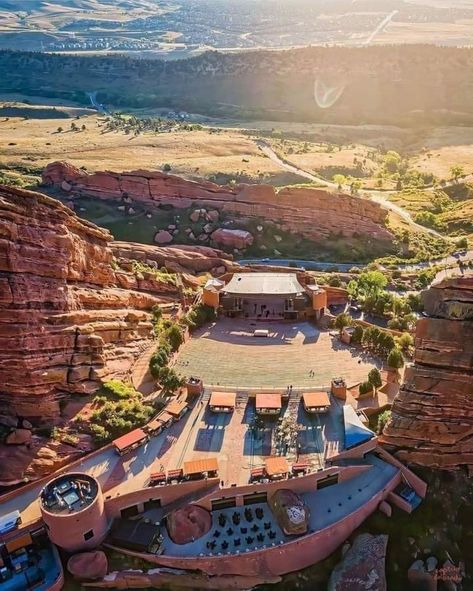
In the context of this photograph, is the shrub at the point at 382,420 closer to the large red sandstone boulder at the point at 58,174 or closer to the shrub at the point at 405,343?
the shrub at the point at 405,343

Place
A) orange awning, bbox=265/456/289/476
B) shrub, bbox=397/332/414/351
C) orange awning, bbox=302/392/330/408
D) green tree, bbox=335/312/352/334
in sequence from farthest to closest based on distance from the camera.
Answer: green tree, bbox=335/312/352/334
shrub, bbox=397/332/414/351
orange awning, bbox=302/392/330/408
orange awning, bbox=265/456/289/476

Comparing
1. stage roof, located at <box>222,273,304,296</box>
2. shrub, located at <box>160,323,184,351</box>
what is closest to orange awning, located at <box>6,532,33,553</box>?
shrub, located at <box>160,323,184,351</box>

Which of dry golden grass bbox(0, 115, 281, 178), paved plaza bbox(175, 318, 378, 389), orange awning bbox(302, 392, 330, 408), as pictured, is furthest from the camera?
dry golden grass bbox(0, 115, 281, 178)

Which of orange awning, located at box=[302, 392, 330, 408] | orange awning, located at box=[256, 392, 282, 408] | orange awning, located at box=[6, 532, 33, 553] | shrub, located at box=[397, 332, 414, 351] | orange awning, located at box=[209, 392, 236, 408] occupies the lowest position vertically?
orange awning, located at box=[6, 532, 33, 553]

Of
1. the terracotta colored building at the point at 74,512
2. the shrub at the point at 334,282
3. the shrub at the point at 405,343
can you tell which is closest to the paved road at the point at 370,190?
the shrub at the point at 334,282

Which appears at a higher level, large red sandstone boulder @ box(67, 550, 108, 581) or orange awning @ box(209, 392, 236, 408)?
orange awning @ box(209, 392, 236, 408)

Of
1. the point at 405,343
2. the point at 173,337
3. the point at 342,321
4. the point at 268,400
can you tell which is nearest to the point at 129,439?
the point at 268,400

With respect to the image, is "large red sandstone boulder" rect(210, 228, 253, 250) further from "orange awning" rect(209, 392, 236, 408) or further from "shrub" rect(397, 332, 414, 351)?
"orange awning" rect(209, 392, 236, 408)
